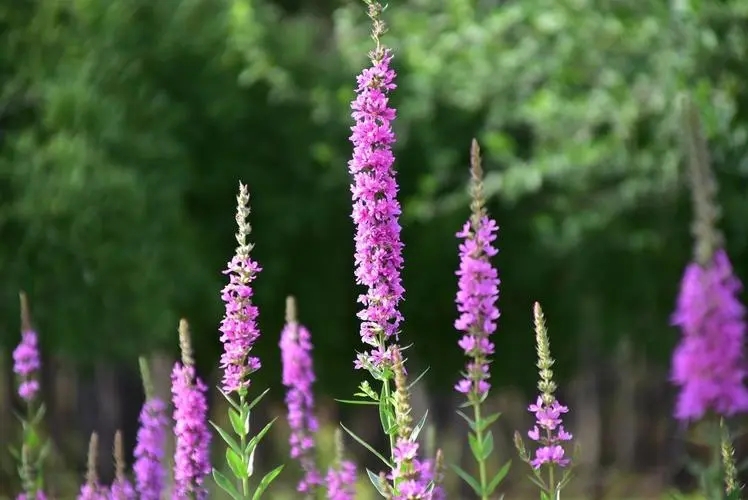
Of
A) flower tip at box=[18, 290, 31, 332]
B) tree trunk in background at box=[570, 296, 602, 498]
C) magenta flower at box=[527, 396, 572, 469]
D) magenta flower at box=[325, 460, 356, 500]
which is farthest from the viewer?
tree trunk in background at box=[570, 296, 602, 498]

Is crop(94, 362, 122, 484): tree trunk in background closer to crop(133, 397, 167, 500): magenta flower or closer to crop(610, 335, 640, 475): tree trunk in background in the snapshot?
crop(610, 335, 640, 475): tree trunk in background

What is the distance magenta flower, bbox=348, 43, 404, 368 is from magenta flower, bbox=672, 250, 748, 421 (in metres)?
1.23

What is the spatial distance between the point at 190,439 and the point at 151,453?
92 cm

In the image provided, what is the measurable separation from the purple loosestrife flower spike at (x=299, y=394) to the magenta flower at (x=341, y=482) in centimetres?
12

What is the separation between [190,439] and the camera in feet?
17.2

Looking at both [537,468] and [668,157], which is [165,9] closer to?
[668,157]

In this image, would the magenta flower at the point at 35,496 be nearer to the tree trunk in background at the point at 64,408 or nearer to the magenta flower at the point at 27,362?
the magenta flower at the point at 27,362

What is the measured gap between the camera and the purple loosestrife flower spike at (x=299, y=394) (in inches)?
249

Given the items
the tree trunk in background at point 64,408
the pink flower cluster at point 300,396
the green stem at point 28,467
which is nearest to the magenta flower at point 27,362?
the green stem at point 28,467

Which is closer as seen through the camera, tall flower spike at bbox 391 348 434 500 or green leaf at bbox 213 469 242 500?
tall flower spike at bbox 391 348 434 500

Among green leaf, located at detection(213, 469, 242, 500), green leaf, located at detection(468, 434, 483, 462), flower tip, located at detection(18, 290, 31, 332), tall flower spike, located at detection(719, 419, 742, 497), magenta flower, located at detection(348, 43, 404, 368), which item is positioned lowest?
tall flower spike, located at detection(719, 419, 742, 497)

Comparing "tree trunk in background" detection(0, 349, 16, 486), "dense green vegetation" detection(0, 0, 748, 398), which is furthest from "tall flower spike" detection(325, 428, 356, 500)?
"tree trunk in background" detection(0, 349, 16, 486)

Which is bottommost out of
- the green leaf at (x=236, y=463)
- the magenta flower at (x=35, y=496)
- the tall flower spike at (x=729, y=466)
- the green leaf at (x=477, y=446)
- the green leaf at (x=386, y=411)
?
the tall flower spike at (x=729, y=466)

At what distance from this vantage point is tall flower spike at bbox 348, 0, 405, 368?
4723 millimetres
